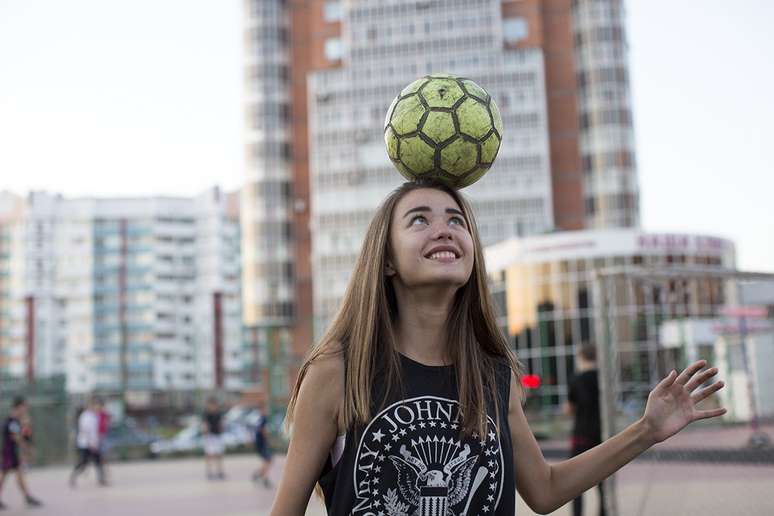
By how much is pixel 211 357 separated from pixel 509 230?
61.7 metres

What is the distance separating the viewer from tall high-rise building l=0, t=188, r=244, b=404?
11462 cm

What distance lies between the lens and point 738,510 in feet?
33.4

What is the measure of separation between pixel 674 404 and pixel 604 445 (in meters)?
0.24

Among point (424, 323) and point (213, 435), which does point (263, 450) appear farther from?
point (424, 323)

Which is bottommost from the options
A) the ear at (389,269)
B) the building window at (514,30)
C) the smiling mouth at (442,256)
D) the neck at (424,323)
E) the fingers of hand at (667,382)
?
the fingers of hand at (667,382)

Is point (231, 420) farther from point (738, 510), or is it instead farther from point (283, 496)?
point (283, 496)

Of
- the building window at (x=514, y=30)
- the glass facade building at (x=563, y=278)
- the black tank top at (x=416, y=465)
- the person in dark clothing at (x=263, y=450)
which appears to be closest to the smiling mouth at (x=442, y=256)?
the black tank top at (x=416, y=465)

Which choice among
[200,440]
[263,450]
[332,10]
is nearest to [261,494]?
[263,450]

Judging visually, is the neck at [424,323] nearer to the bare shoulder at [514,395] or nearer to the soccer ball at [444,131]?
the bare shoulder at [514,395]

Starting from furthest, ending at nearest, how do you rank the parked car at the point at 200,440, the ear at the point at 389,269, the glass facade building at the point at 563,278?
the glass facade building at the point at 563,278
the parked car at the point at 200,440
the ear at the point at 389,269

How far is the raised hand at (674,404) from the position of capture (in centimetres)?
281

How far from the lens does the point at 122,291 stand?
387 feet

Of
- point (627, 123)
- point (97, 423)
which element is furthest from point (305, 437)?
point (627, 123)

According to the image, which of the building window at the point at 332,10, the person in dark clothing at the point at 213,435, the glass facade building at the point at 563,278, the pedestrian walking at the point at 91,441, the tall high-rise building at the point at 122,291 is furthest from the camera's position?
the tall high-rise building at the point at 122,291
